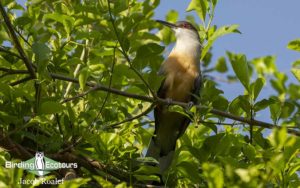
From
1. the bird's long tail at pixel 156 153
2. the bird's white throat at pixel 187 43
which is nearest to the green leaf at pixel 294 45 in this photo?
the bird's long tail at pixel 156 153

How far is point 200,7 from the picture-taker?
3.65 metres

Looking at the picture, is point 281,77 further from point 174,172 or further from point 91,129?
point 91,129

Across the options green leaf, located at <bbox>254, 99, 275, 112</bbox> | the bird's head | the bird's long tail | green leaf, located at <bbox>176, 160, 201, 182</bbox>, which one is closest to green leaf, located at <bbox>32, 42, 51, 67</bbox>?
green leaf, located at <bbox>176, 160, 201, 182</bbox>

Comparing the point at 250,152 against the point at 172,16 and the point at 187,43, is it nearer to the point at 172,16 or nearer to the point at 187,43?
the point at 172,16

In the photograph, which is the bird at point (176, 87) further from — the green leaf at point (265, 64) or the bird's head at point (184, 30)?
the green leaf at point (265, 64)

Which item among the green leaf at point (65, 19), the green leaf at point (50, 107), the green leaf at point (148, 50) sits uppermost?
the green leaf at point (65, 19)

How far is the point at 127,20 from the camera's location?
A: 3303 mm

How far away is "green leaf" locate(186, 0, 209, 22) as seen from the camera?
12.0 feet

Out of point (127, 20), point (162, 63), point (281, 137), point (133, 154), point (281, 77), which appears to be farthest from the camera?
point (162, 63)

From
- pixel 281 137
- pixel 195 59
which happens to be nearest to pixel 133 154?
pixel 281 137

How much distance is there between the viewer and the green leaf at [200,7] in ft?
12.0

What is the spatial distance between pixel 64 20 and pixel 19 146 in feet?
2.78

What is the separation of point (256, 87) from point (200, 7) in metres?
0.66

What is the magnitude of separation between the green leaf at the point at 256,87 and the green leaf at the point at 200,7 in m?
0.63
